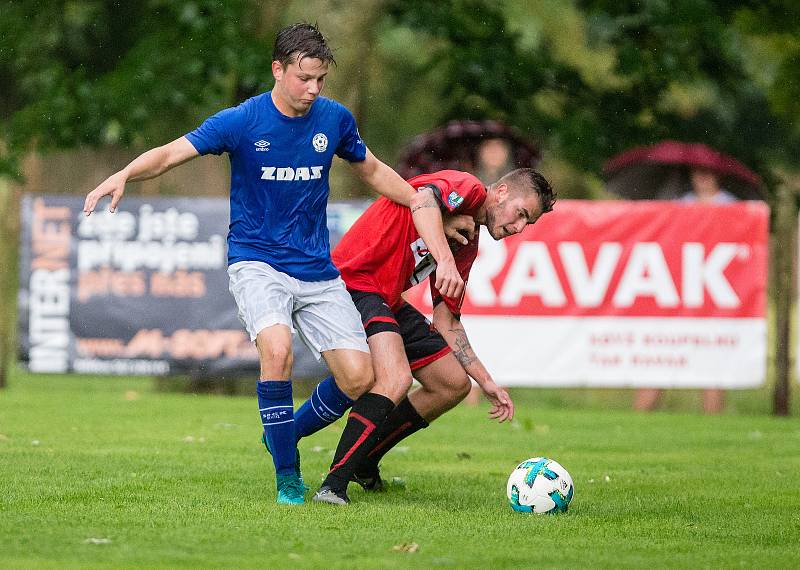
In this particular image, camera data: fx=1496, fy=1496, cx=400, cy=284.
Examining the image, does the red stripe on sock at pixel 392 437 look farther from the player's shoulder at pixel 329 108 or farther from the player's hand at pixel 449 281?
the player's shoulder at pixel 329 108

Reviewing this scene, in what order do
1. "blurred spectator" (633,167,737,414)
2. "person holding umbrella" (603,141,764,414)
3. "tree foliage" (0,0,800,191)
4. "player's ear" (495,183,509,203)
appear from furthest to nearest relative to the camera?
"tree foliage" (0,0,800,191)
"person holding umbrella" (603,141,764,414)
"blurred spectator" (633,167,737,414)
"player's ear" (495,183,509,203)

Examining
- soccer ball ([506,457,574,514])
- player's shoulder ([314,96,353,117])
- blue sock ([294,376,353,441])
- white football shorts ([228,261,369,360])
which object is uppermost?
player's shoulder ([314,96,353,117])

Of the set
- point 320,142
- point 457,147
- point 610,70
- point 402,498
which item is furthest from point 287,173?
point 610,70

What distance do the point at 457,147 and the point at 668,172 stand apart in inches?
101

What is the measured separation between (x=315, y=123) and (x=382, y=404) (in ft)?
4.59

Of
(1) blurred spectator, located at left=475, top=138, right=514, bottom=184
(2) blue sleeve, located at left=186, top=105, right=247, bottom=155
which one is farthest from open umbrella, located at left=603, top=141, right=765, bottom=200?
(2) blue sleeve, located at left=186, top=105, right=247, bottom=155

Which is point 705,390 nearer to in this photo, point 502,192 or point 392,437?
point 392,437

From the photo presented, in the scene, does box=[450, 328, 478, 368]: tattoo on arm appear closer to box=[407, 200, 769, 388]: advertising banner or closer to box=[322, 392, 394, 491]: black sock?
box=[322, 392, 394, 491]: black sock

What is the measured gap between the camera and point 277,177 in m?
7.13

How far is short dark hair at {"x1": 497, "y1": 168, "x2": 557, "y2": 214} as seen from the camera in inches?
287

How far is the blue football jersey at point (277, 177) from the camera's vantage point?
7.09 m

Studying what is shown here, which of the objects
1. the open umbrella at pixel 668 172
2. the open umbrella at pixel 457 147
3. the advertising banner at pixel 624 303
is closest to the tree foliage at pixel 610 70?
the open umbrella at pixel 668 172

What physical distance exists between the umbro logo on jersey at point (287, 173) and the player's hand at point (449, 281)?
0.78 meters

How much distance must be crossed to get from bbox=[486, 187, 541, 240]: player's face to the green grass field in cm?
137
